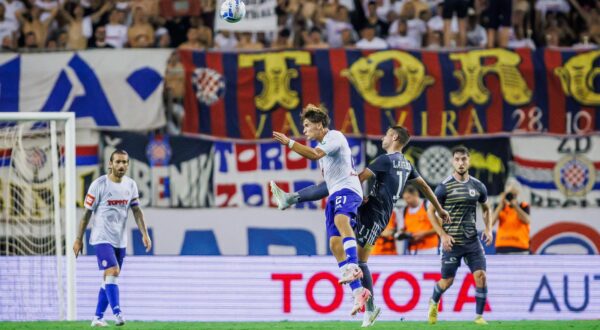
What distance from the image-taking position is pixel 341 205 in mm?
11367

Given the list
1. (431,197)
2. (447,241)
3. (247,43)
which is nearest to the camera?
(431,197)

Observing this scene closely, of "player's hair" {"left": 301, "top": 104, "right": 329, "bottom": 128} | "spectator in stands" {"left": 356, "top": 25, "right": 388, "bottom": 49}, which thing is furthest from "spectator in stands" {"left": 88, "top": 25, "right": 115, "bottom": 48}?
"player's hair" {"left": 301, "top": 104, "right": 329, "bottom": 128}

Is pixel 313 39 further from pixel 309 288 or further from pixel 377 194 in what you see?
pixel 377 194

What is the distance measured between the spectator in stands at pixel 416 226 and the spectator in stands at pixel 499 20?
5028 mm

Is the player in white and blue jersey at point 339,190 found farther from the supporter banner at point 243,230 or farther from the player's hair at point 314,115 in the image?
the supporter banner at point 243,230

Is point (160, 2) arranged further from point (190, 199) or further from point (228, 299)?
point (228, 299)

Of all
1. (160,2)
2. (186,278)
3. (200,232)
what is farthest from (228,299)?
(160,2)

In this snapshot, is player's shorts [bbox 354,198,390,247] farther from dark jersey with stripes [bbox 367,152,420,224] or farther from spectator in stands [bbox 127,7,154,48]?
spectator in stands [bbox 127,7,154,48]

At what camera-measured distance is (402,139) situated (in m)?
12.2

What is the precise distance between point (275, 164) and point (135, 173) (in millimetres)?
2389

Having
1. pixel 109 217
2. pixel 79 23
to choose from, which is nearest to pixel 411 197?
pixel 109 217

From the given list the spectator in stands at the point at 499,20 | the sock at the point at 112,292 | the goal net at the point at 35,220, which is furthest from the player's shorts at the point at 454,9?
→ the sock at the point at 112,292

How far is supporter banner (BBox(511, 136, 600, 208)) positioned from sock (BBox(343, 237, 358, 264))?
9440 millimetres

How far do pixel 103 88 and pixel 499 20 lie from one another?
7.06m
